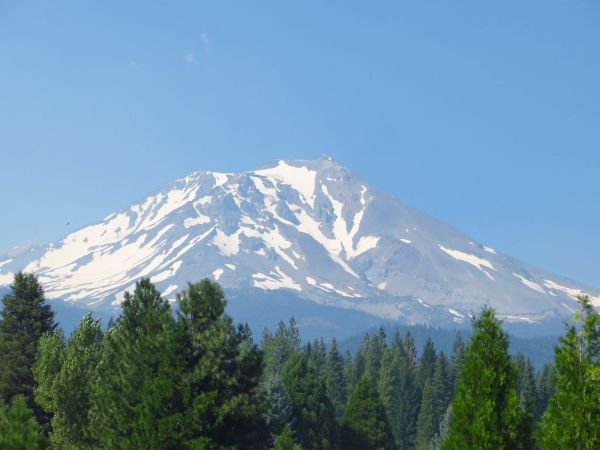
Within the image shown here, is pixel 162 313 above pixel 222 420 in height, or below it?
A: above

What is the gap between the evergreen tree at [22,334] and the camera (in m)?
56.8

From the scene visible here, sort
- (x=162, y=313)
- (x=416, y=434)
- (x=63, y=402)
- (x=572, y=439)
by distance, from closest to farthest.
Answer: (x=572, y=439) → (x=162, y=313) → (x=63, y=402) → (x=416, y=434)

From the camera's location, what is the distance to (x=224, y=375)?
1598 inches

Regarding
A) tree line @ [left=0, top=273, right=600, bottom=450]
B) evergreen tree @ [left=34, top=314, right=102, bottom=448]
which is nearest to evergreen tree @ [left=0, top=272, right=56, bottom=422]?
tree line @ [left=0, top=273, right=600, bottom=450]

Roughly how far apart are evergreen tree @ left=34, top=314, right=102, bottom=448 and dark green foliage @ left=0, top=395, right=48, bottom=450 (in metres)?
15.1

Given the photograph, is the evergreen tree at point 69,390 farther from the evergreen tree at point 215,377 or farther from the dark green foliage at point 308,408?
the dark green foliage at point 308,408

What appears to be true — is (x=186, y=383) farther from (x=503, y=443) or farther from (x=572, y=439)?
(x=572, y=439)

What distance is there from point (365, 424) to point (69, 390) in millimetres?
29104

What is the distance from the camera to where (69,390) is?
1900 inches

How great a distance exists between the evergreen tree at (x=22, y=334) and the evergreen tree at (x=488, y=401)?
3125 cm

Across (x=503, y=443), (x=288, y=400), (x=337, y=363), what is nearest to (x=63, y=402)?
(x=288, y=400)

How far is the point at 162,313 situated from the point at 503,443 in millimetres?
18526

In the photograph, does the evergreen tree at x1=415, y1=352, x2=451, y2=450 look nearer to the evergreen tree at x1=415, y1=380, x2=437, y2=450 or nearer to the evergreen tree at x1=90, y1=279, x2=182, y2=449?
the evergreen tree at x1=415, y1=380, x2=437, y2=450

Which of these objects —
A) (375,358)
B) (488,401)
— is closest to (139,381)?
(488,401)
